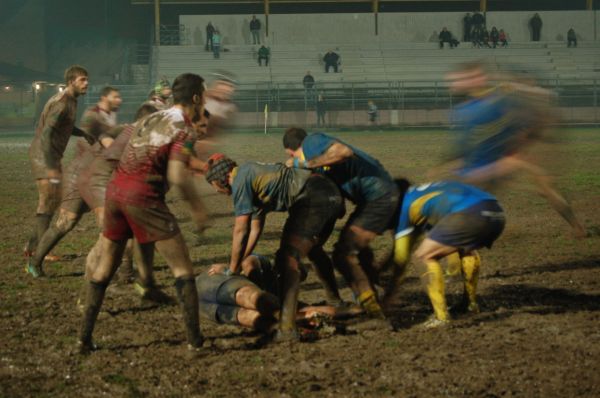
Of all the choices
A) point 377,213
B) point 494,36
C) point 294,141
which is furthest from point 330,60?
point 377,213

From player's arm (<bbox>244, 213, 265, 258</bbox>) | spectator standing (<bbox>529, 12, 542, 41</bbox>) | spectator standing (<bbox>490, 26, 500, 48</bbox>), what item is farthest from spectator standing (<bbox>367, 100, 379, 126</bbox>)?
player's arm (<bbox>244, 213, 265, 258</bbox>)

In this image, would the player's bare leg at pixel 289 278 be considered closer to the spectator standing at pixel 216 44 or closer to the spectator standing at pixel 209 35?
the spectator standing at pixel 216 44

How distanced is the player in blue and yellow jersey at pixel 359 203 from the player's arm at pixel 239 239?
773 mm

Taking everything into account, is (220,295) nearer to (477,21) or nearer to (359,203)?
(359,203)

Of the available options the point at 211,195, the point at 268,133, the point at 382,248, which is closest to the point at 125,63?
the point at 268,133

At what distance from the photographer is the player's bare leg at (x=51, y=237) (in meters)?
9.09

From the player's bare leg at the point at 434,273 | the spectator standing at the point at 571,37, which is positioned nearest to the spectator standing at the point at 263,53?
the spectator standing at the point at 571,37

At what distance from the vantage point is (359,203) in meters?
7.43

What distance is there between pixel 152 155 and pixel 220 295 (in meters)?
1.54

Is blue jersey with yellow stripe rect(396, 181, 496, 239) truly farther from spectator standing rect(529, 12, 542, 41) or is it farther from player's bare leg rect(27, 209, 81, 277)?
spectator standing rect(529, 12, 542, 41)

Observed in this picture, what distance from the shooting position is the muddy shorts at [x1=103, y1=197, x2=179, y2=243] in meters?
6.09

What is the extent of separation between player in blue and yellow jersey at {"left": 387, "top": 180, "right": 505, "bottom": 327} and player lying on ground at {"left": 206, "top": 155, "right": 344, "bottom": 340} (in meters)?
0.63

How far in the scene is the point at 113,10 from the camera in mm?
54062

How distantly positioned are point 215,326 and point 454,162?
2758 millimetres
